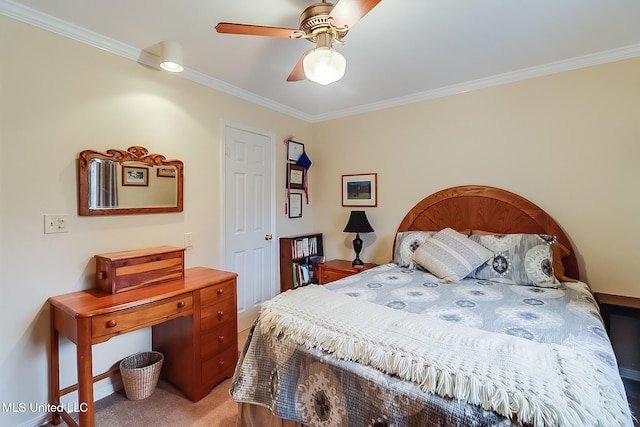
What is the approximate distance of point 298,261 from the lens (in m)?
3.48

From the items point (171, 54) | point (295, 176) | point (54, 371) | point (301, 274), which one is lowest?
point (54, 371)

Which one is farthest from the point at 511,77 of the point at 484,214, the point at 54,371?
the point at 54,371

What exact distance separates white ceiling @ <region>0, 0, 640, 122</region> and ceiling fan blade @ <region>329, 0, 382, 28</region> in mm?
325

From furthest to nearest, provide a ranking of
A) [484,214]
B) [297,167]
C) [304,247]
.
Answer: [297,167], [304,247], [484,214]

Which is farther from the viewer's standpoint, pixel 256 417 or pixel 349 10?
pixel 256 417

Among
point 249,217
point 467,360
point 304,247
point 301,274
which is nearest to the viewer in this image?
point 467,360

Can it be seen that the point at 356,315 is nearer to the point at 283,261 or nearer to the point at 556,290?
the point at 556,290

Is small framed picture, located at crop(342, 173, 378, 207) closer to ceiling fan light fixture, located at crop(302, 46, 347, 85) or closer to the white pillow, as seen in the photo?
the white pillow

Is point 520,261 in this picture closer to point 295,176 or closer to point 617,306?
point 617,306

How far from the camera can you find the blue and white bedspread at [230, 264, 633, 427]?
37.9 inches

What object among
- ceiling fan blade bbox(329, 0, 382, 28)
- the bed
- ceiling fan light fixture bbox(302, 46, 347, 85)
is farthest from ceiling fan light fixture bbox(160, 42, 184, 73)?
the bed

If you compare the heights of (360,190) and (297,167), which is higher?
(297,167)

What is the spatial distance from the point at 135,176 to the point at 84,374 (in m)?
1.29

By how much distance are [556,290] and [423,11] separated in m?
1.99
